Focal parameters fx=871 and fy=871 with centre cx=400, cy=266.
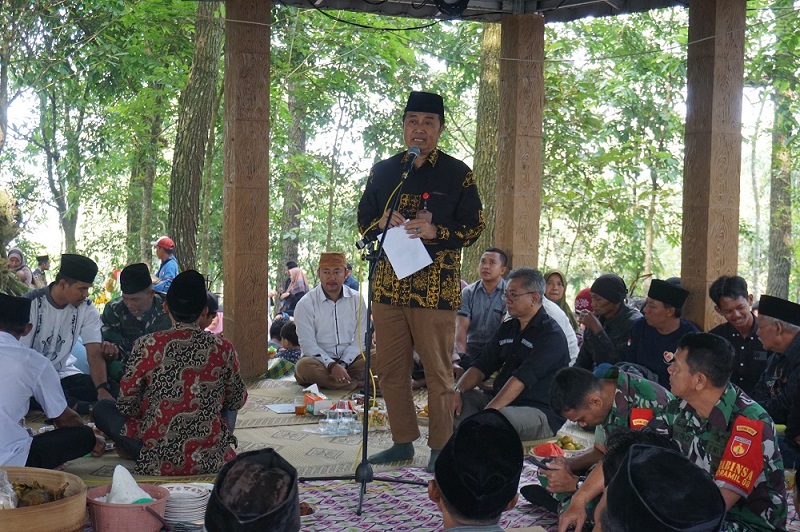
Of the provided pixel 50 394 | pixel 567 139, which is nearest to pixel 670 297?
pixel 50 394

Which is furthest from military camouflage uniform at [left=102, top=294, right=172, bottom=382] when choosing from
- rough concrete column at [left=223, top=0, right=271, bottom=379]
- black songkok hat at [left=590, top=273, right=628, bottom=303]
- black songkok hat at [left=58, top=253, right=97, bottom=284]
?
black songkok hat at [left=590, top=273, right=628, bottom=303]

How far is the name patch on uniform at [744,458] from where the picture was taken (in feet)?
10.5

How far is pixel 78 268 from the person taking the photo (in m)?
5.70

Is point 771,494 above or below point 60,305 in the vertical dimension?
below

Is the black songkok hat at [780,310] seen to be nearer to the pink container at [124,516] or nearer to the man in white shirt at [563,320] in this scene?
the man in white shirt at [563,320]

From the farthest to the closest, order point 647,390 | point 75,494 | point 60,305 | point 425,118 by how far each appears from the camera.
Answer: point 60,305, point 425,118, point 647,390, point 75,494

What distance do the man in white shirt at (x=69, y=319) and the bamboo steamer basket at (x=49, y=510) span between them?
206cm

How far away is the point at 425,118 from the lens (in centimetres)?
486

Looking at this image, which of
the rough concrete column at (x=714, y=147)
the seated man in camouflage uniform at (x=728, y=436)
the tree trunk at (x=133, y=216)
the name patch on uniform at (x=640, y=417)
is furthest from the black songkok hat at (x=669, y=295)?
the tree trunk at (x=133, y=216)

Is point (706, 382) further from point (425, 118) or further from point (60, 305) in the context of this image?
point (60, 305)

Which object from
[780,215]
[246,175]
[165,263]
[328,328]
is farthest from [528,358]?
[780,215]

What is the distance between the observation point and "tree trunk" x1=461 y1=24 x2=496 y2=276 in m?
9.16

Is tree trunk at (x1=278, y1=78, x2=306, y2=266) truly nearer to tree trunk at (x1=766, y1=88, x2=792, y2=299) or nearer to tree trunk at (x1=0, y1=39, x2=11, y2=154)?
tree trunk at (x1=0, y1=39, x2=11, y2=154)

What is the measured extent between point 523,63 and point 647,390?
479cm
